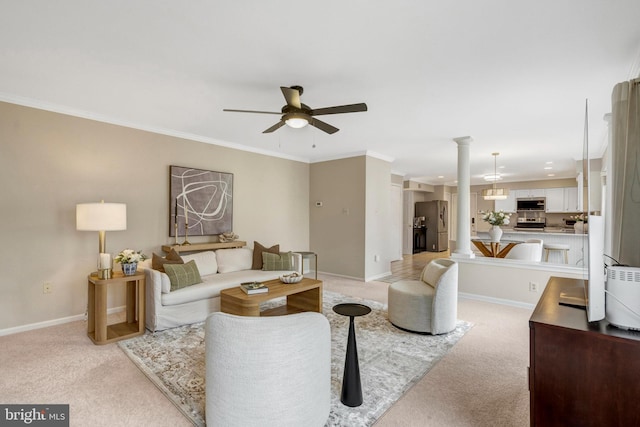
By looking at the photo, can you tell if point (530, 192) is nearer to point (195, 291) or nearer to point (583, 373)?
point (583, 373)

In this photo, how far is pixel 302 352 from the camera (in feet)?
5.20

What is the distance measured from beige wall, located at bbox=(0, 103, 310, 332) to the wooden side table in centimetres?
72

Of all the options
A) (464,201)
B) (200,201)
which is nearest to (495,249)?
(464,201)

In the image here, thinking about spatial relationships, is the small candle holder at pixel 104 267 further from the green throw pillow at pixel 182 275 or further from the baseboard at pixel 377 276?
the baseboard at pixel 377 276

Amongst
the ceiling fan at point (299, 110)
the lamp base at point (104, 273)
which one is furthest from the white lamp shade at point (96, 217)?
the ceiling fan at point (299, 110)

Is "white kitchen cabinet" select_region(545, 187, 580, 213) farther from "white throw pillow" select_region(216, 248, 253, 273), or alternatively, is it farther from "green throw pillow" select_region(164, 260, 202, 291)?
"green throw pillow" select_region(164, 260, 202, 291)

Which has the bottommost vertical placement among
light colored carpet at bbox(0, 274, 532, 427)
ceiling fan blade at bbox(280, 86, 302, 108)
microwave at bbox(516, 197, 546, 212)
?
light colored carpet at bbox(0, 274, 532, 427)

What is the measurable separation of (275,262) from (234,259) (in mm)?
612

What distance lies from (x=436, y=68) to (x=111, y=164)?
3.94 m

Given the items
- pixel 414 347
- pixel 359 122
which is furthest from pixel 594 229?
pixel 359 122

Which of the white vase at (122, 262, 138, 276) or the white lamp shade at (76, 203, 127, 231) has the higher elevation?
the white lamp shade at (76, 203, 127, 231)

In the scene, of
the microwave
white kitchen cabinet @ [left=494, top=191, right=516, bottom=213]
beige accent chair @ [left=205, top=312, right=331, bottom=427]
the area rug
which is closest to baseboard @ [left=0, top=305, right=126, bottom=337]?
the area rug

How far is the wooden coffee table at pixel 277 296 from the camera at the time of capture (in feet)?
9.92

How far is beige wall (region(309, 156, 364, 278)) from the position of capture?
588cm
